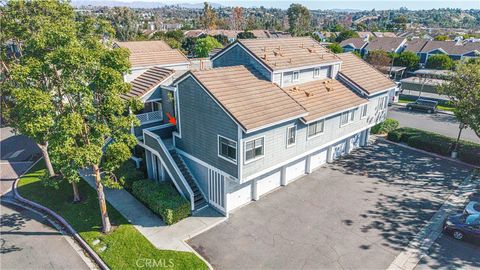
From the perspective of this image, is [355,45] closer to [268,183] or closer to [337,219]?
[268,183]

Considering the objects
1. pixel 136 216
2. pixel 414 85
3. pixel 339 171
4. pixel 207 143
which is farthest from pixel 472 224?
pixel 414 85

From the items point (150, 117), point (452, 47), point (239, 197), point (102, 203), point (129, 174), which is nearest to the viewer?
point (102, 203)

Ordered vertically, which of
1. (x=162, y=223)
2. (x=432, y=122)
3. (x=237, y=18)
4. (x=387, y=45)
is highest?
(x=237, y=18)

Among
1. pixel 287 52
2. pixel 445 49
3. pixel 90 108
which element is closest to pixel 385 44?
pixel 445 49

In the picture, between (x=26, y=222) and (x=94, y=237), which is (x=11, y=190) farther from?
(x=94, y=237)

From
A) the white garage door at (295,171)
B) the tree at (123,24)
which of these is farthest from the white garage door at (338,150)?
the tree at (123,24)

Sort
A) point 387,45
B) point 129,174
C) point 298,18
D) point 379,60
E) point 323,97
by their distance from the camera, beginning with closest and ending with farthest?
point 129,174, point 323,97, point 379,60, point 387,45, point 298,18
